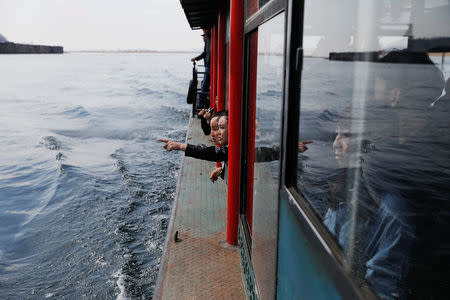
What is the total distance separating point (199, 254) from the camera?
4.38 meters

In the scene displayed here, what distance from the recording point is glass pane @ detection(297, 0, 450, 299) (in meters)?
0.97

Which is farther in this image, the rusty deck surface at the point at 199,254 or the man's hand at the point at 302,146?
the rusty deck surface at the point at 199,254

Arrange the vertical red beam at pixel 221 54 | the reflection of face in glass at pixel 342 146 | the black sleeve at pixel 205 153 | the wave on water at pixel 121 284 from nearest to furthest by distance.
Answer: the reflection of face in glass at pixel 342 146 < the black sleeve at pixel 205 153 < the wave on water at pixel 121 284 < the vertical red beam at pixel 221 54

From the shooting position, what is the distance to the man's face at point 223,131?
4.27 meters

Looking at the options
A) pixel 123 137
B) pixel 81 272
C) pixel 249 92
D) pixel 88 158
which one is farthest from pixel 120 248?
pixel 123 137

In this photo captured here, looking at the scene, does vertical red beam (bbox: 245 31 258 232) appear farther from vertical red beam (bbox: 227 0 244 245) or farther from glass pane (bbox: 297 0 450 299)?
glass pane (bbox: 297 0 450 299)

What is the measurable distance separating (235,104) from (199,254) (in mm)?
1499

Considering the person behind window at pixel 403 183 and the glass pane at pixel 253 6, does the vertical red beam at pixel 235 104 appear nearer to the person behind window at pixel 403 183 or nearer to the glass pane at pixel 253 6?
the glass pane at pixel 253 6

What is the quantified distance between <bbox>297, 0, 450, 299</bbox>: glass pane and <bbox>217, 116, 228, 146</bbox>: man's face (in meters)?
2.89

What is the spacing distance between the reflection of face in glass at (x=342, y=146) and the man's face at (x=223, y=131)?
2958 millimetres

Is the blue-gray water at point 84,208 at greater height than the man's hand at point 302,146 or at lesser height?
lesser

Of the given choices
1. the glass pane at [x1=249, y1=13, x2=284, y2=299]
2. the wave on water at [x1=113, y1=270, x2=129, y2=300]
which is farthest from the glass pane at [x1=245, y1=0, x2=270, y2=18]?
the wave on water at [x1=113, y1=270, x2=129, y2=300]

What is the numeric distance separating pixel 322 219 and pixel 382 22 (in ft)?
2.16


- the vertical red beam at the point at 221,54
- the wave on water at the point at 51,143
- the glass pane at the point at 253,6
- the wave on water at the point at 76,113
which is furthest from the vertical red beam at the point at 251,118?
the wave on water at the point at 76,113
